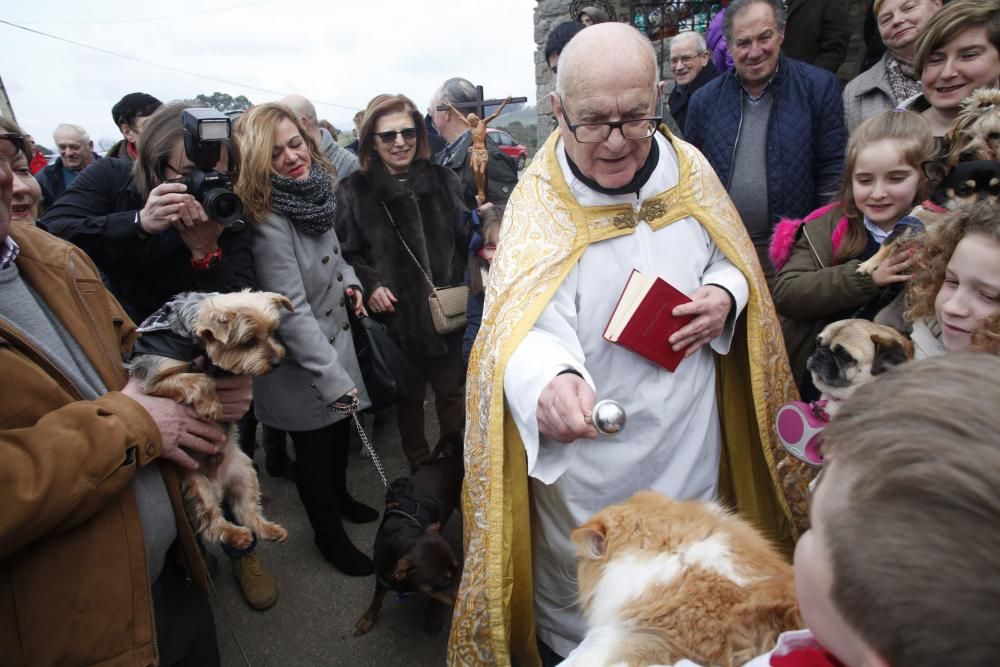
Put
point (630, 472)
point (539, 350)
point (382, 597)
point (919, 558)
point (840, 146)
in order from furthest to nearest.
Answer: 1. point (840, 146)
2. point (382, 597)
3. point (630, 472)
4. point (539, 350)
5. point (919, 558)

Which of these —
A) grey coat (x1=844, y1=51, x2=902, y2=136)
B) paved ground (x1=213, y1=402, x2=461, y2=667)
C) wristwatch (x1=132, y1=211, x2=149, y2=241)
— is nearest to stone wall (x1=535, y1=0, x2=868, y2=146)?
grey coat (x1=844, y1=51, x2=902, y2=136)

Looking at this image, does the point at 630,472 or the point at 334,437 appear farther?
the point at 334,437

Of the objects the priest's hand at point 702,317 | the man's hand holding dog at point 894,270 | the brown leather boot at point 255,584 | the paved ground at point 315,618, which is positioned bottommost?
the paved ground at point 315,618

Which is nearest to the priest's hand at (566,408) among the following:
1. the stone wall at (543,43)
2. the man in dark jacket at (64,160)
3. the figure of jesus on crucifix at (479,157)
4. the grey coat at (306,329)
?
the grey coat at (306,329)

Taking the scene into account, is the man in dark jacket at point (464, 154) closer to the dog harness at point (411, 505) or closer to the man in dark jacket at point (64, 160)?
the dog harness at point (411, 505)

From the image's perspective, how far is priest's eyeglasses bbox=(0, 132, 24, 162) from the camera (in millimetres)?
1639

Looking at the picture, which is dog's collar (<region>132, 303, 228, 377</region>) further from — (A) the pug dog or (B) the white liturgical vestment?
(A) the pug dog

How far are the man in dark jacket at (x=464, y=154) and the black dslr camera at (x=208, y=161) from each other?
2.38m

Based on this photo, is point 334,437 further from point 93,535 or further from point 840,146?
point 840,146

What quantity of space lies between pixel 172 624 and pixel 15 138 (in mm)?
1635

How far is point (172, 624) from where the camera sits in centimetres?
173

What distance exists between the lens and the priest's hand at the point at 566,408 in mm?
1449

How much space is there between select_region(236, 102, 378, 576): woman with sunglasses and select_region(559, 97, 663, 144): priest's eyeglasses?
1.63 meters

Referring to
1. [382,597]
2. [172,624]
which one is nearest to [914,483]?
[172,624]
